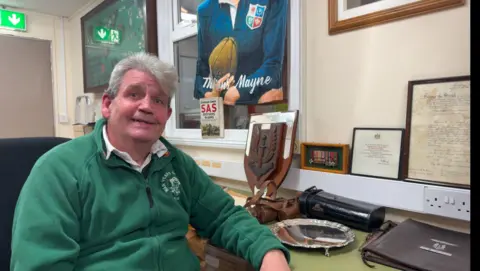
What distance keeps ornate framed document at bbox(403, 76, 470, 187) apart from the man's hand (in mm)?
581

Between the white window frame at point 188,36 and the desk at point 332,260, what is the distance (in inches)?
27.4

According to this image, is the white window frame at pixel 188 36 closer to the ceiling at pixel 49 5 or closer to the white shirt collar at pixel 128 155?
the white shirt collar at pixel 128 155

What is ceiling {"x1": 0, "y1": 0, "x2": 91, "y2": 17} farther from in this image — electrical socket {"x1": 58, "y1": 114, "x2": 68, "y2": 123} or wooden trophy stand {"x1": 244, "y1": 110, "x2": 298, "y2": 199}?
wooden trophy stand {"x1": 244, "y1": 110, "x2": 298, "y2": 199}

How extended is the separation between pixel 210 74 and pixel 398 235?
138 cm

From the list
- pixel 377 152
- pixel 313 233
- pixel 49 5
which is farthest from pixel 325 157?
pixel 49 5

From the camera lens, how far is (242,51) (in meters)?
1.81

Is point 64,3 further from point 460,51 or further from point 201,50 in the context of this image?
point 460,51

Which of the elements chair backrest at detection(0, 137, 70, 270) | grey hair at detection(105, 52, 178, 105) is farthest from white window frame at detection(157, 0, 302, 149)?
chair backrest at detection(0, 137, 70, 270)

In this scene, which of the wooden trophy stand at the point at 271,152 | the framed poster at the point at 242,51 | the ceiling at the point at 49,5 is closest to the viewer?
the wooden trophy stand at the point at 271,152

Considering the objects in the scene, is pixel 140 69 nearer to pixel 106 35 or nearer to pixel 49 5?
pixel 106 35

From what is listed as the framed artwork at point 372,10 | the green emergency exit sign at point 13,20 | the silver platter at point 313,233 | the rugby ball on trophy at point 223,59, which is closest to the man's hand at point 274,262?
the silver platter at point 313,233

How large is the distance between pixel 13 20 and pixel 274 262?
3620 mm

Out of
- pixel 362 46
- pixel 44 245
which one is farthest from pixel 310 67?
pixel 44 245

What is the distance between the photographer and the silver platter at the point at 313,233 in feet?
3.45
